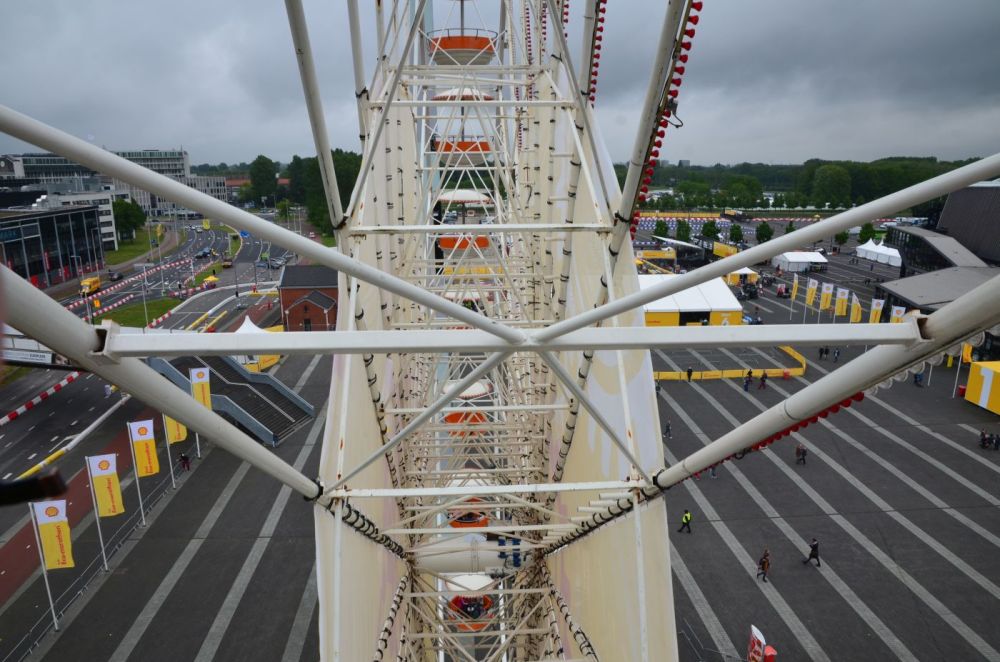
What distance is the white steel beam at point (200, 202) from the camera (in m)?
3.35

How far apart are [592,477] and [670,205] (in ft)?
333

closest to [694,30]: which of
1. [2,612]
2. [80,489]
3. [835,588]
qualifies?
[835,588]

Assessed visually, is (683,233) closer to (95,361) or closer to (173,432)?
(173,432)

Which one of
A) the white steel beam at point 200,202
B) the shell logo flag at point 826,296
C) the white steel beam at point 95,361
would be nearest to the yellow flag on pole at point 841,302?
the shell logo flag at point 826,296

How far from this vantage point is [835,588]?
53.1 feet

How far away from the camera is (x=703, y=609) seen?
15.5m

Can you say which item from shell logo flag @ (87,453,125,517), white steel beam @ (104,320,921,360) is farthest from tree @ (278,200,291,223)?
white steel beam @ (104,320,921,360)

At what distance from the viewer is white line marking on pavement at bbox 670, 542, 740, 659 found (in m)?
14.2

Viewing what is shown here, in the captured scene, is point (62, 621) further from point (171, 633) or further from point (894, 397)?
point (894, 397)

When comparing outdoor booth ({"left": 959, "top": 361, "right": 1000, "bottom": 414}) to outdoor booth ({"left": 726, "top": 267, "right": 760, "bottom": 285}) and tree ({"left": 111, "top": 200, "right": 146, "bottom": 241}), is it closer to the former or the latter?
outdoor booth ({"left": 726, "top": 267, "right": 760, "bottom": 285})

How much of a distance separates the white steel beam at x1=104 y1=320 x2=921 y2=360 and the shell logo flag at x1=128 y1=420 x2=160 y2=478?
1766 cm

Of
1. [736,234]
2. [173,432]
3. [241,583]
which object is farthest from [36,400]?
[736,234]

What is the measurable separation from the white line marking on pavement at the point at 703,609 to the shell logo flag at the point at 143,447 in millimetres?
15675

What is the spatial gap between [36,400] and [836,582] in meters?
31.5
